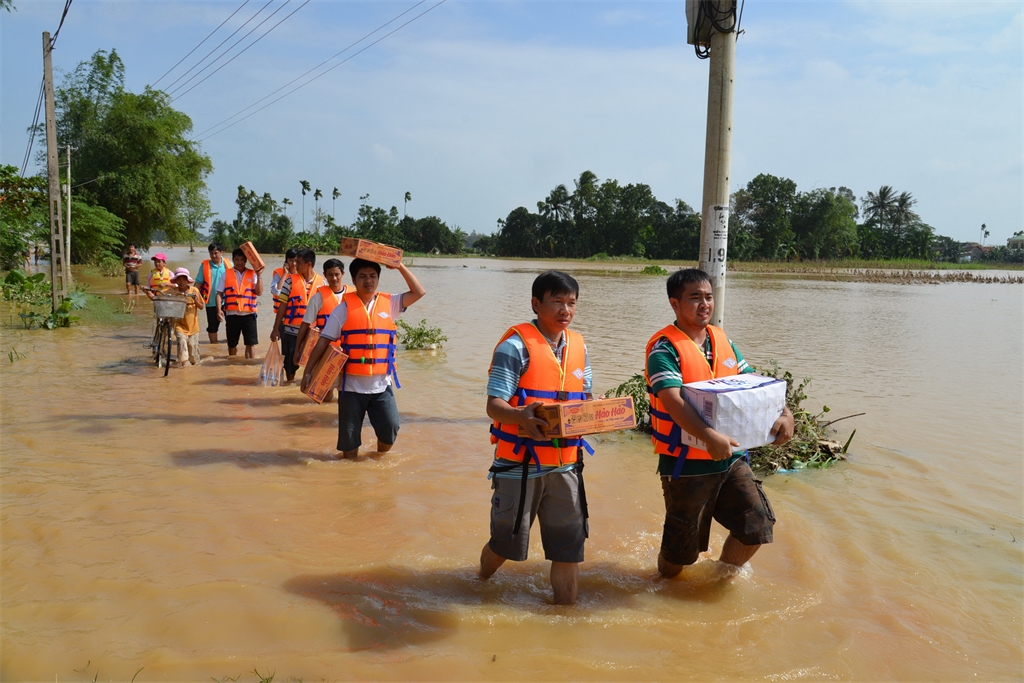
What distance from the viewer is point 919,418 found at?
9070mm

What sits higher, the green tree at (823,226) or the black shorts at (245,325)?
the green tree at (823,226)

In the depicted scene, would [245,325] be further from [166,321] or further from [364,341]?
[364,341]

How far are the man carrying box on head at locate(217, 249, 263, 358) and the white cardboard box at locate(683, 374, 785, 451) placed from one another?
29.5 feet

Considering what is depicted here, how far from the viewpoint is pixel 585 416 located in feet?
11.7

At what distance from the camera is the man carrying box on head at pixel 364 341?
20.3 feet

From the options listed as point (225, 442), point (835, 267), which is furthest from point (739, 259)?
point (225, 442)

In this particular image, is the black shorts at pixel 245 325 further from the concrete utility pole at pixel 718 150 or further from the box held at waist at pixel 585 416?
the box held at waist at pixel 585 416

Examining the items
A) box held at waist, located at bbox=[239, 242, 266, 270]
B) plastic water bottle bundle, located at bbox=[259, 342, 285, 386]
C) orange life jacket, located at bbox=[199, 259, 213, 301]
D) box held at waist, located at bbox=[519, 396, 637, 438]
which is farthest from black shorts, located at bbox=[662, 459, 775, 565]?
orange life jacket, located at bbox=[199, 259, 213, 301]

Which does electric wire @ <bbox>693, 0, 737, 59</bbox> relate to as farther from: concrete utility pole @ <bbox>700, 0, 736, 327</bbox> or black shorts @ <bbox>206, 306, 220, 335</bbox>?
black shorts @ <bbox>206, 306, 220, 335</bbox>

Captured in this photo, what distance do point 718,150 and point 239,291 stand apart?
8.07 meters

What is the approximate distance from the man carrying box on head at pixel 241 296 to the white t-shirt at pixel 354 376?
5.56 meters

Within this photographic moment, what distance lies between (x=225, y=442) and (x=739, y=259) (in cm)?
6515

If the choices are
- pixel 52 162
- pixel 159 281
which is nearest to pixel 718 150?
pixel 159 281

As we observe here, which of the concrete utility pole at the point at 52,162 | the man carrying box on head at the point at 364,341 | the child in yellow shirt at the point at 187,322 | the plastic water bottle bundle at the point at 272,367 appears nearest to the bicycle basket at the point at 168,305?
the child in yellow shirt at the point at 187,322
